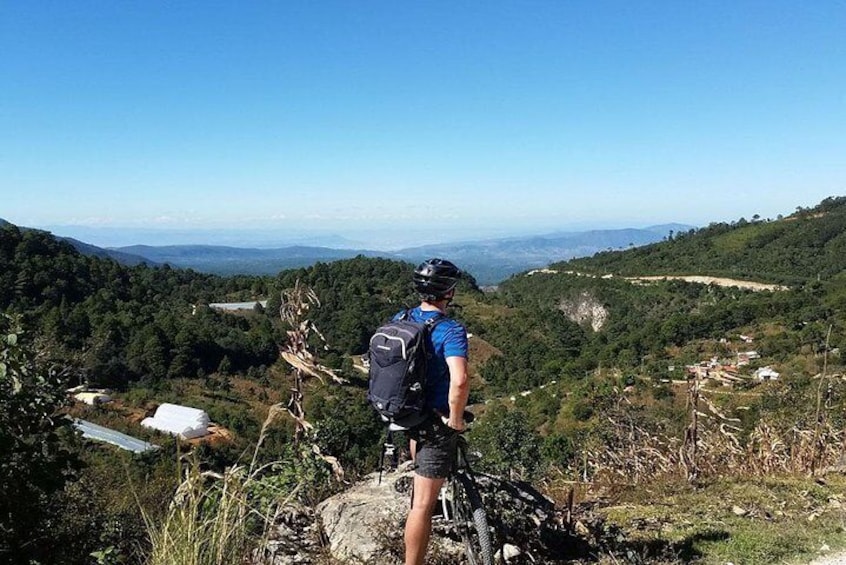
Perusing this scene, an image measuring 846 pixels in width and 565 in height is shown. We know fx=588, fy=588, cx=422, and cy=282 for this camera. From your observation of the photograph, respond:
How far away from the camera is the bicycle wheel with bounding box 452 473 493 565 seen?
297 centimetres

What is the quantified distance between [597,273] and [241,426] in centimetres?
7112

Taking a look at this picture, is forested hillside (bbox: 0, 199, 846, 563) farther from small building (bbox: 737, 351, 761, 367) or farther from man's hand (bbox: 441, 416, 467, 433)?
man's hand (bbox: 441, 416, 467, 433)

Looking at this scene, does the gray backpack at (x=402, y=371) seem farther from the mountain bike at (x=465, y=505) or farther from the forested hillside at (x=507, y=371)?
the forested hillside at (x=507, y=371)

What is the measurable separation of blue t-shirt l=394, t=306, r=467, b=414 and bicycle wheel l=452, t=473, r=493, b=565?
466 millimetres

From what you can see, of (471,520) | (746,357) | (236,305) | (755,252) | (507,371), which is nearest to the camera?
(471,520)

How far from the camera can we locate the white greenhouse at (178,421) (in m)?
33.5

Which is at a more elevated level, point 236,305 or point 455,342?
point 455,342

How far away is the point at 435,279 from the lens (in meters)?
3.22

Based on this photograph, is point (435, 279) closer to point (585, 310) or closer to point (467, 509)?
point (467, 509)

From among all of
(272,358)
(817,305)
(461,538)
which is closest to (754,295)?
(817,305)

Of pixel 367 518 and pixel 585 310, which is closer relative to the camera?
pixel 367 518

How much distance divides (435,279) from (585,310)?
85.4 metres

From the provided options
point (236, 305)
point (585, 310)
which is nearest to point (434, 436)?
point (236, 305)

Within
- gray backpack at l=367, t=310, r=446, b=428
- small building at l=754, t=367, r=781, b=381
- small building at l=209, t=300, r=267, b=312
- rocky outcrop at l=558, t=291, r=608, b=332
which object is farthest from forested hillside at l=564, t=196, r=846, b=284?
gray backpack at l=367, t=310, r=446, b=428
